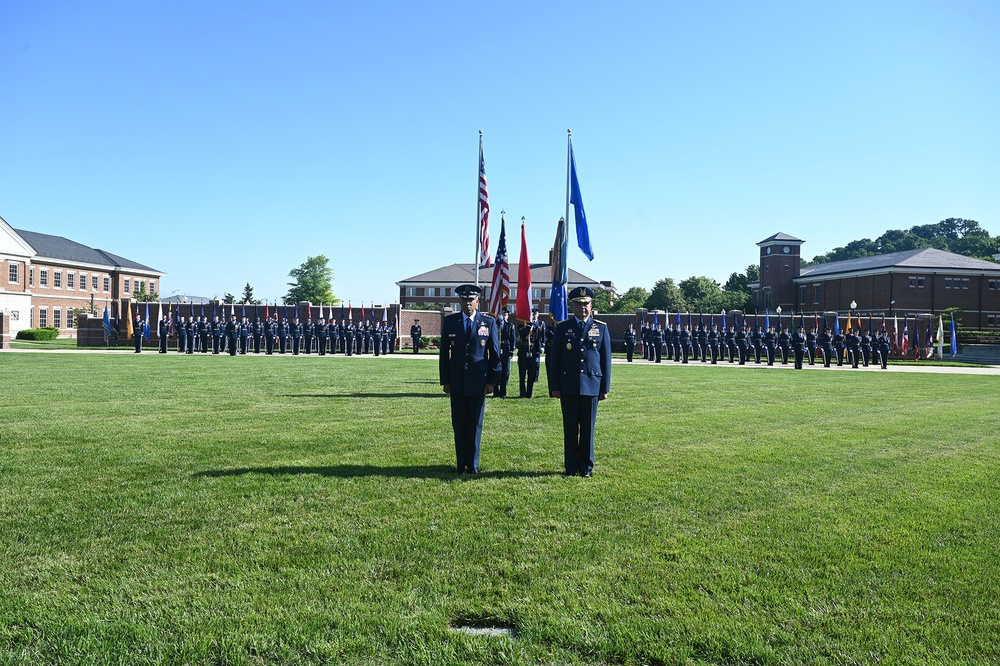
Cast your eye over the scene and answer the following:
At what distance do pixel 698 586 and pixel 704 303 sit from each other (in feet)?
250

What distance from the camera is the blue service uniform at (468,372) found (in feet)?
25.2

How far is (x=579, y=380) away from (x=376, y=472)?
2.31 meters

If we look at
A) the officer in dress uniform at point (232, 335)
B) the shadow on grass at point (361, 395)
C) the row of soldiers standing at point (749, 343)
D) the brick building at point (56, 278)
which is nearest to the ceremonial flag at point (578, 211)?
the shadow on grass at point (361, 395)

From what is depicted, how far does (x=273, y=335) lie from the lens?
4150 cm

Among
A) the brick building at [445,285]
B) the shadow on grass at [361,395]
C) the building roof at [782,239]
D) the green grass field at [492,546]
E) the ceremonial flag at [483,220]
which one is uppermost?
the building roof at [782,239]

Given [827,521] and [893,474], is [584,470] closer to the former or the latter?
[827,521]

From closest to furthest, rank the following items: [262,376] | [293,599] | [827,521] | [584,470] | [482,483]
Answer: [293,599] → [827,521] → [482,483] → [584,470] → [262,376]

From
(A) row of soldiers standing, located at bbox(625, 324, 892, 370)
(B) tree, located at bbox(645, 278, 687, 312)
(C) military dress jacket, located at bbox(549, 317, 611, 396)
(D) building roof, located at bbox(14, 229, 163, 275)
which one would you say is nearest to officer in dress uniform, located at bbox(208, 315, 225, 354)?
(A) row of soldiers standing, located at bbox(625, 324, 892, 370)

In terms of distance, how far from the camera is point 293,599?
4.07 metres

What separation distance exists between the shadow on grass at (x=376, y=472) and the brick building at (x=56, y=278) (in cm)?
5891

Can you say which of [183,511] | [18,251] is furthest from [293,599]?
[18,251]

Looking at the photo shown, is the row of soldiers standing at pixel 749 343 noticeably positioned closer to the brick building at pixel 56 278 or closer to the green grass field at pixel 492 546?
the green grass field at pixel 492 546

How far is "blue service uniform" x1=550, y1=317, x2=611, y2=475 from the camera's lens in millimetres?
7617

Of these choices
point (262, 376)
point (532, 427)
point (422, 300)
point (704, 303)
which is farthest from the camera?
point (422, 300)
